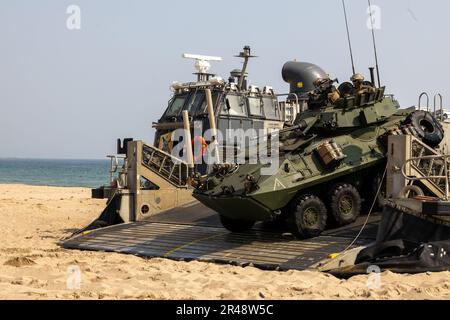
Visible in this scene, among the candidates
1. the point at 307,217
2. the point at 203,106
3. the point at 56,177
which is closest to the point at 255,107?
the point at 203,106

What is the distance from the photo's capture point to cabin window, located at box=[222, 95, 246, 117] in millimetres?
19938

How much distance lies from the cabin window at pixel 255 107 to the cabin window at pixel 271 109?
178 millimetres

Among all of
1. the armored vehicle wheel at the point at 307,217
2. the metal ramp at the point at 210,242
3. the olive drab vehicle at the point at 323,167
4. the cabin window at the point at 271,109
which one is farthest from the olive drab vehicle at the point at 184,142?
the armored vehicle wheel at the point at 307,217

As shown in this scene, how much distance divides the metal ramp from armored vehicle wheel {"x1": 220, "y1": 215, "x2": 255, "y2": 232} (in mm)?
Result: 163

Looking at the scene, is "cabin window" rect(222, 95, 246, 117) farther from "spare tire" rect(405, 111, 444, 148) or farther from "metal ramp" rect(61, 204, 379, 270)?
"spare tire" rect(405, 111, 444, 148)

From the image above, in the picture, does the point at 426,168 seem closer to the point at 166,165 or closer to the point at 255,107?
the point at 166,165

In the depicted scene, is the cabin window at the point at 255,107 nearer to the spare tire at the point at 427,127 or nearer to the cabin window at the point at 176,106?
the cabin window at the point at 176,106

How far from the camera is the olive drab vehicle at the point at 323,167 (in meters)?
12.3

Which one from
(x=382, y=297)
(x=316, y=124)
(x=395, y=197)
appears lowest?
(x=382, y=297)

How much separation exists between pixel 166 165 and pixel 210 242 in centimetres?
450

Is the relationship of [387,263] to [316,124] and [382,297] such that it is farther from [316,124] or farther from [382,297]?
[316,124]

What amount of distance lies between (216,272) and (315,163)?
2838 mm
